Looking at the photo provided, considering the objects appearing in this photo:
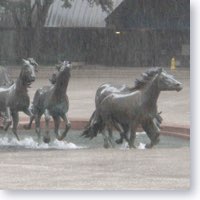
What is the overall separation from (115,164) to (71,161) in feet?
1.54

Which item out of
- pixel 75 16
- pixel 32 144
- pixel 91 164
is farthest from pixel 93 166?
pixel 75 16

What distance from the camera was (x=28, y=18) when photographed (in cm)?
1188

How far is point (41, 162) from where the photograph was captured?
805 centimetres

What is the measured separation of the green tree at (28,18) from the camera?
11.8 meters

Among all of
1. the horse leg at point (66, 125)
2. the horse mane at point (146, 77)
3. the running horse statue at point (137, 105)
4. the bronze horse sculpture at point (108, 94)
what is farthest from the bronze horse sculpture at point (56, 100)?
the horse mane at point (146, 77)

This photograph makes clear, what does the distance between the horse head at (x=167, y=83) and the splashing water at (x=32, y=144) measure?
138 cm

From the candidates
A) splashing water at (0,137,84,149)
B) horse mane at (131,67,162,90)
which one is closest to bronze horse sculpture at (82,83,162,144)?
horse mane at (131,67,162,90)

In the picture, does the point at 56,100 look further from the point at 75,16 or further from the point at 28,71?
the point at 75,16

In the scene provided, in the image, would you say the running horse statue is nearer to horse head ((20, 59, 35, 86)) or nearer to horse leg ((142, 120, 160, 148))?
horse leg ((142, 120, 160, 148))

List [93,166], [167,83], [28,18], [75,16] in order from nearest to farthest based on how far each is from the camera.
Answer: [93,166], [167,83], [28,18], [75,16]

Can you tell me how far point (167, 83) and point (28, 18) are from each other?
3.69 meters

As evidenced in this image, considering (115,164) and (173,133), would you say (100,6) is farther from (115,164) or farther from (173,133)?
(115,164)

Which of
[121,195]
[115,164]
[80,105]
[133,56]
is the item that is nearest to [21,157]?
[115,164]

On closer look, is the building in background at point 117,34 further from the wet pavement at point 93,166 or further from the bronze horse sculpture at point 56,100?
the wet pavement at point 93,166
